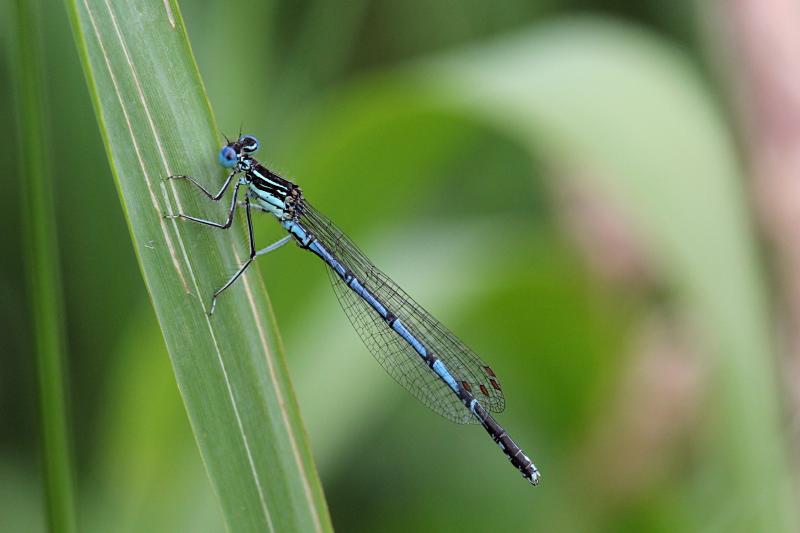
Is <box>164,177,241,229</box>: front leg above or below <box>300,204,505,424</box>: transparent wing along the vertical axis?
above

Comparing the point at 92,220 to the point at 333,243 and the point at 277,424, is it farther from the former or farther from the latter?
the point at 277,424

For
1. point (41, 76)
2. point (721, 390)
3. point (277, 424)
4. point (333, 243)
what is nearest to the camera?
point (277, 424)

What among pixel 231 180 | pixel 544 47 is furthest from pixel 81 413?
pixel 544 47

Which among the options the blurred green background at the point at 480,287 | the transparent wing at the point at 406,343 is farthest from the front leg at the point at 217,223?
the blurred green background at the point at 480,287

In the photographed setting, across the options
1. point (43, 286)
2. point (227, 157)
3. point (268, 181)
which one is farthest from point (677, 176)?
point (43, 286)

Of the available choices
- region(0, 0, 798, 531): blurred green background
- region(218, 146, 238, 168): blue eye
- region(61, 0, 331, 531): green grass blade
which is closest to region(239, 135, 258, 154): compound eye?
region(218, 146, 238, 168): blue eye

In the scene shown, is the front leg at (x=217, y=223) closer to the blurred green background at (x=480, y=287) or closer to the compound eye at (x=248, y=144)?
the compound eye at (x=248, y=144)

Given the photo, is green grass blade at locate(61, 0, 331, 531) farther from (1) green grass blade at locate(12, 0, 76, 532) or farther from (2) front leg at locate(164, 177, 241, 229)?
(1) green grass blade at locate(12, 0, 76, 532)

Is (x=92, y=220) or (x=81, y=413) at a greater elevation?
(x=92, y=220)
